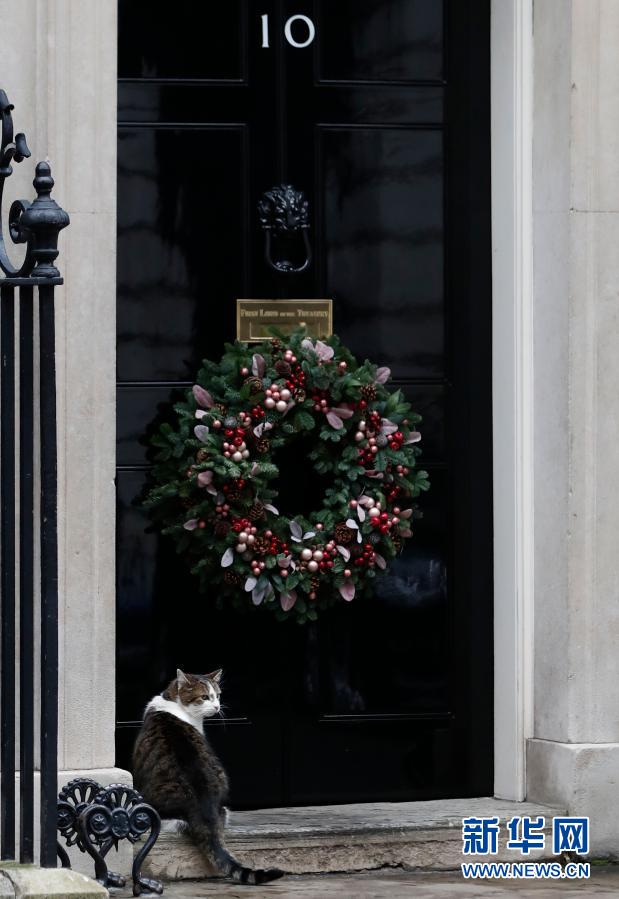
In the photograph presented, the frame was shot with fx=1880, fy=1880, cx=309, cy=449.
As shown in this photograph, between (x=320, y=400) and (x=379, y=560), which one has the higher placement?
(x=320, y=400)

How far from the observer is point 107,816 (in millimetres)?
6465

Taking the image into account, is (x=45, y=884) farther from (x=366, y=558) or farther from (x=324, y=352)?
(x=324, y=352)

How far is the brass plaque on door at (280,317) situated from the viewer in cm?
763

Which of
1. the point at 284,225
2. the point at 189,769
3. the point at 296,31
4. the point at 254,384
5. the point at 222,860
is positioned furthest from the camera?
the point at 296,31

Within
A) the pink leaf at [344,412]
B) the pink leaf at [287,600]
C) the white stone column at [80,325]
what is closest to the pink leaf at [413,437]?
the pink leaf at [344,412]

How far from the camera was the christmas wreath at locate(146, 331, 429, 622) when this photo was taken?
7172mm

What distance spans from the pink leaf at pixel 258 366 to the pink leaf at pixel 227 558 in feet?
2.22

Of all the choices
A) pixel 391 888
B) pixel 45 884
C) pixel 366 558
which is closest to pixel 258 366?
pixel 366 558

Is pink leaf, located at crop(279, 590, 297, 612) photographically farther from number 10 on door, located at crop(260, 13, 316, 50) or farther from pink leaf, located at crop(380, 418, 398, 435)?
number 10 on door, located at crop(260, 13, 316, 50)

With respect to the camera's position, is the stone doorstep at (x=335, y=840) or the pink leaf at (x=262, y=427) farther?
the pink leaf at (x=262, y=427)

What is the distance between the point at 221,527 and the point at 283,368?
660 mm

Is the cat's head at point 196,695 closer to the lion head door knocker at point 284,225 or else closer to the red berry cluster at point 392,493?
the red berry cluster at point 392,493

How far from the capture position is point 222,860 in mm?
6727

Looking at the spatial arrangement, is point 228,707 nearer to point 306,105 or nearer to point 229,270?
point 229,270
